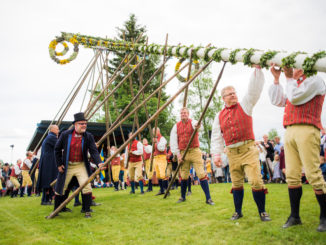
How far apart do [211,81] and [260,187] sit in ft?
76.4

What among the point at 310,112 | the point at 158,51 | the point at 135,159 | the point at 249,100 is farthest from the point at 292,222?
the point at 135,159

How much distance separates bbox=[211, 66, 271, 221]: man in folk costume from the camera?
3.78 metres

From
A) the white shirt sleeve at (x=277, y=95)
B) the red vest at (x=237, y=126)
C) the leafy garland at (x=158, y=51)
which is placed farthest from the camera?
the red vest at (x=237, y=126)

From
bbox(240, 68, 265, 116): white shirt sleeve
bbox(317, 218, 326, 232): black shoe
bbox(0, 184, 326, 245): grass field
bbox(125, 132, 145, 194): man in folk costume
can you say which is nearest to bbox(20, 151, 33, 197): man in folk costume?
bbox(125, 132, 145, 194): man in folk costume

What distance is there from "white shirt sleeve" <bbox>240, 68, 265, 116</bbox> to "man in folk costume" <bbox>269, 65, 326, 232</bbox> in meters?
0.24

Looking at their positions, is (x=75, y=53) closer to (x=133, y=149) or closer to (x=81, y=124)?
(x=133, y=149)

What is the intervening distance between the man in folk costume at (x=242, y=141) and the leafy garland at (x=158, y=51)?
12.8 inches

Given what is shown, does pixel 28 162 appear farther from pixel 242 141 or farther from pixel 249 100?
pixel 249 100

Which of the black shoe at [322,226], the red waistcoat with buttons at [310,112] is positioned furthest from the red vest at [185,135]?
the black shoe at [322,226]

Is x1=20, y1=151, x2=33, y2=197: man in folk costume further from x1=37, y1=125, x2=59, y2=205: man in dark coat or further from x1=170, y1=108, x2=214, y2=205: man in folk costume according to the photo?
x1=170, y1=108, x2=214, y2=205: man in folk costume

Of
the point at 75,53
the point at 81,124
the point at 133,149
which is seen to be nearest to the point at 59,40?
the point at 75,53

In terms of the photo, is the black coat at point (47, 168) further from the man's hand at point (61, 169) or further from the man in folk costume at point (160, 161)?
the man in folk costume at point (160, 161)

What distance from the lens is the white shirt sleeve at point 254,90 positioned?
11.9 ft

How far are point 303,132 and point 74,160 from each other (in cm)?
402
